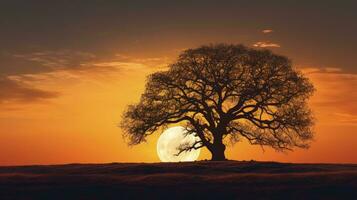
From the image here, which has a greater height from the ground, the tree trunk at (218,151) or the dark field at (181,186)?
the tree trunk at (218,151)

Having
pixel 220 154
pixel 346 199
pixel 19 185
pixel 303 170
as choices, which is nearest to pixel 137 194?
pixel 19 185

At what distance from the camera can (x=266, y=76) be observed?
68.2 metres

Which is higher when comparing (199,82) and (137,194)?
(199,82)

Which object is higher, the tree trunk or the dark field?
the tree trunk

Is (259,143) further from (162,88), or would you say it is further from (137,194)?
(137,194)

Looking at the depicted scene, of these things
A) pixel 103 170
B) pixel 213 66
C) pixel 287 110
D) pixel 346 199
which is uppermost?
pixel 213 66

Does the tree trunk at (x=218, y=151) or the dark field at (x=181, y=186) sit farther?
the tree trunk at (x=218, y=151)

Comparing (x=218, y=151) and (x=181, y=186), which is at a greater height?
(x=218, y=151)

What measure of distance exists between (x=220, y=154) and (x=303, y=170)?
17.6 meters

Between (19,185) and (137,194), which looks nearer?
(137,194)

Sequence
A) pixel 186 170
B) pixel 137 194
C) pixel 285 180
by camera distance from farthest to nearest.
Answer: pixel 186 170
pixel 285 180
pixel 137 194

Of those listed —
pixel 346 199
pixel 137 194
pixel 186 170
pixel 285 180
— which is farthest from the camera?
pixel 186 170

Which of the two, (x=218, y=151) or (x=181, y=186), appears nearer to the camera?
(x=181, y=186)

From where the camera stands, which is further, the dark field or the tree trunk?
the tree trunk
